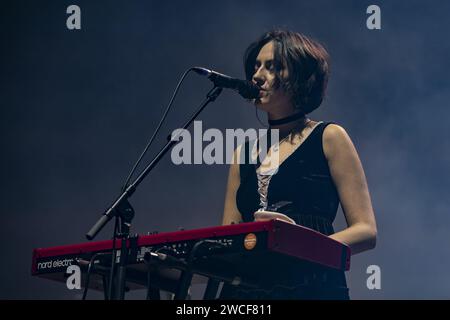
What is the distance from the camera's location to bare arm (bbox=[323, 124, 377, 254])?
92.7 inches

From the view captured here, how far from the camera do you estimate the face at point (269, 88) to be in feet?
8.64

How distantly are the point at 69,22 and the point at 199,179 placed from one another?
49.4 inches

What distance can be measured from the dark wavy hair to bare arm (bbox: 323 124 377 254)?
0.19m

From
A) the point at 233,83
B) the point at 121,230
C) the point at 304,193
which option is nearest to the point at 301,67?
the point at 233,83

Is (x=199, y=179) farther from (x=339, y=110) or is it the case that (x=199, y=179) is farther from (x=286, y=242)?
(x=286, y=242)

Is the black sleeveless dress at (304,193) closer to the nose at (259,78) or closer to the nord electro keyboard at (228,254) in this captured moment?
the nord electro keyboard at (228,254)

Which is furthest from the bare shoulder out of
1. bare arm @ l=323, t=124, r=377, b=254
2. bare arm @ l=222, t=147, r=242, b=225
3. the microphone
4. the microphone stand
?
the microphone stand

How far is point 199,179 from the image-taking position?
14.4ft

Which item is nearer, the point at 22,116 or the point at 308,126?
the point at 308,126

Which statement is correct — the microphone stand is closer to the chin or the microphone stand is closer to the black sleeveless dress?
the black sleeveless dress
